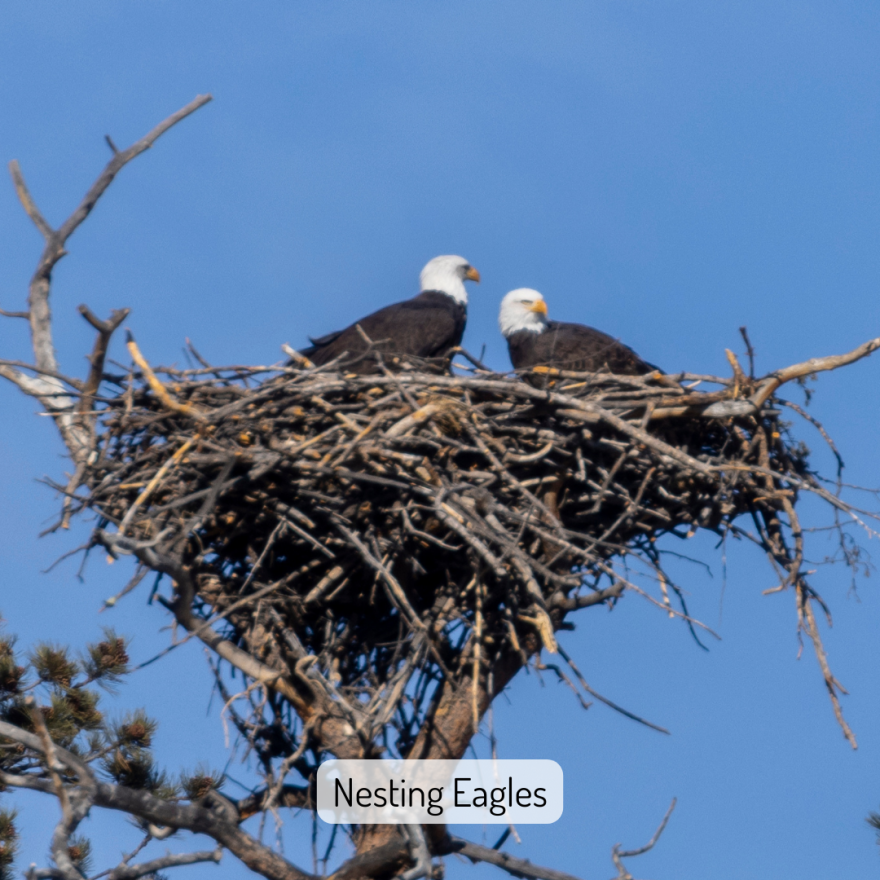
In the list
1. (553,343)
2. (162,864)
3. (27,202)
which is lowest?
(162,864)

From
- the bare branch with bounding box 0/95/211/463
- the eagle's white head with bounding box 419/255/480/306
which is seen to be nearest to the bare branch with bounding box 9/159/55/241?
the bare branch with bounding box 0/95/211/463

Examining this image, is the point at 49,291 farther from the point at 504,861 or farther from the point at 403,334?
the point at 504,861

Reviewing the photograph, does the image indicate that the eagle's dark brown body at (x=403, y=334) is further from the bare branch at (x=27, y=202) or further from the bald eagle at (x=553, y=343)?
the bare branch at (x=27, y=202)

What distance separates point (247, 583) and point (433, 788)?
4.07ft

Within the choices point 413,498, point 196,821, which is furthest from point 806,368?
point 196,821

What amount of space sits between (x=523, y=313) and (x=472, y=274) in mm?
→ 826

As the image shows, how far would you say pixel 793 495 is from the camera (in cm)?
590

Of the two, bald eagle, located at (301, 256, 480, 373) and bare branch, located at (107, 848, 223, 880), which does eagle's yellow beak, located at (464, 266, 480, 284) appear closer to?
bald eagle, located at (301, 256, 480, 373)

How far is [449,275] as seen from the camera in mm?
8336

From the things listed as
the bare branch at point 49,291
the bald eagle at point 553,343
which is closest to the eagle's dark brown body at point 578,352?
the bald eagle at point 553,343

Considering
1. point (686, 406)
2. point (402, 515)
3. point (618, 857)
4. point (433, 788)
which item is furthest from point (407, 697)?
point (686, 406)

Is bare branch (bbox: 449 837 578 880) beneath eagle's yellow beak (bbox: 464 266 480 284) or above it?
beneath

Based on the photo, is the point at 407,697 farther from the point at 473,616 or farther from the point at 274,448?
the point at 274,448

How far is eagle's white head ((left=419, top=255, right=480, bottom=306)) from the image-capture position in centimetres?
822
